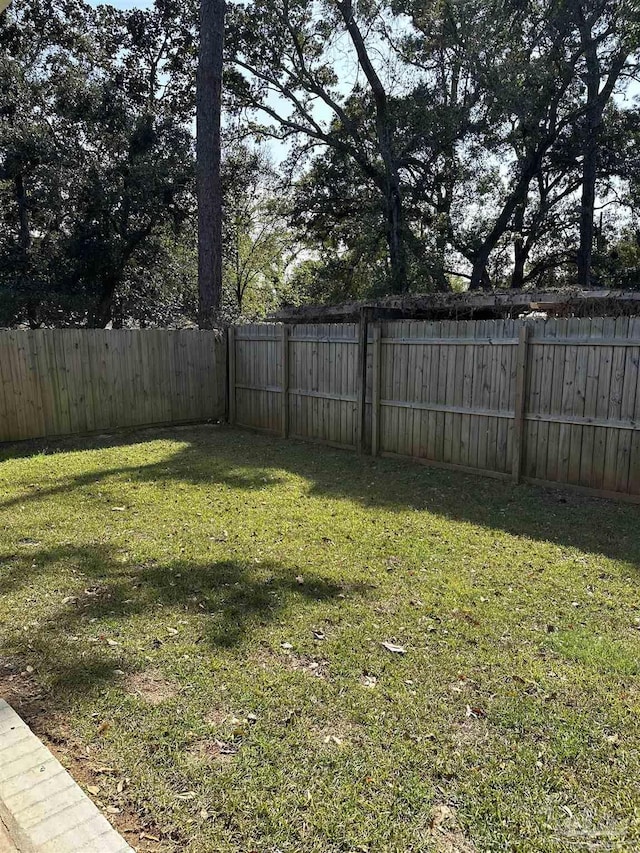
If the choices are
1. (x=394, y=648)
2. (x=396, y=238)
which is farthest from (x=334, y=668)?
(x=396, y=238)

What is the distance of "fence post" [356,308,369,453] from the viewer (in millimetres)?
7234

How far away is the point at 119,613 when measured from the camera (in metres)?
3.15

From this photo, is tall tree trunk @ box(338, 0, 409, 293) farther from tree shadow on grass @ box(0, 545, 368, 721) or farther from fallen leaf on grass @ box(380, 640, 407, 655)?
fallen leaf on grass @ box(380, 640, 407, 655)

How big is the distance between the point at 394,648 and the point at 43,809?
1641 millimetres

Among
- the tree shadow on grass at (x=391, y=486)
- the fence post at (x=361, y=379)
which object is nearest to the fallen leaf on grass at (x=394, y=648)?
the tree shadow on grass at (x=391, y=486)

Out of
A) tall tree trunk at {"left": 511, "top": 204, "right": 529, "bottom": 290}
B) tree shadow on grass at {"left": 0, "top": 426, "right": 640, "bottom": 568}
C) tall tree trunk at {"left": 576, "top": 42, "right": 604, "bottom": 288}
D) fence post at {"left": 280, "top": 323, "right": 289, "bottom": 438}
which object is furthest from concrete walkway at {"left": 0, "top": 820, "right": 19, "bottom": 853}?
tall tree trunk at {"left": 511, "top": 204, "right": 529, "bottom": 290}

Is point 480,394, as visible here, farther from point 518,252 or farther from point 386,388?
point 518,252

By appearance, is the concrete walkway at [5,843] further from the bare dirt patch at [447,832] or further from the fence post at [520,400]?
the fence post at [520,400]

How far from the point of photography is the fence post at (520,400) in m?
5.71

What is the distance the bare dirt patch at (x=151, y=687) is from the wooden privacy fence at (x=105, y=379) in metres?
6.45

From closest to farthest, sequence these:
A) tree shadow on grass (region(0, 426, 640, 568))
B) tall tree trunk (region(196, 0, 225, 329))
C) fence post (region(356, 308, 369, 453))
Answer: tree shadow on grass (region(0, 426, 640, 568)) < fence post (region(356, 308, 369, 453)) < tall tree trunk (region(196, 0, 225, 329))

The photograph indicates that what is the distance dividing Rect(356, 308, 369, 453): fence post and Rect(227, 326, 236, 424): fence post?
3.03 metres

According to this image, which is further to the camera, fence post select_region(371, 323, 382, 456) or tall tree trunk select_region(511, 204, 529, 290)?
tall tree trunk select_region(511, 204, 529, 290)

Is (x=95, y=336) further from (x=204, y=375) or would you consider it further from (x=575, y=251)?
(x=575, y=251)
